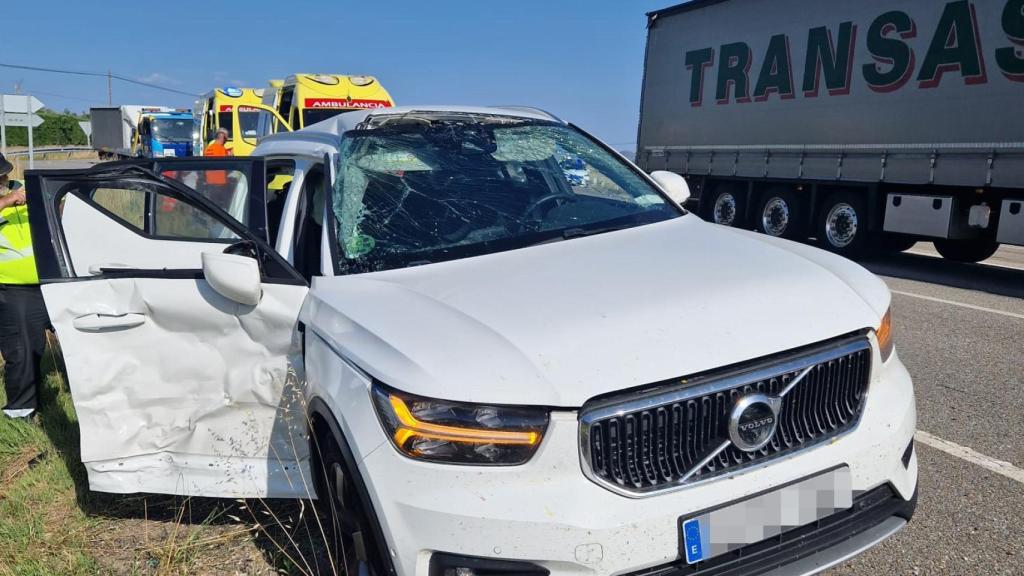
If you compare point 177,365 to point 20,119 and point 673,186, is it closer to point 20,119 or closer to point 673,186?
point 673,186

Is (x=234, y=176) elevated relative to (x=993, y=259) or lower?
elevated

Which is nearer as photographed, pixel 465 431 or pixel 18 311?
pixel 465 431

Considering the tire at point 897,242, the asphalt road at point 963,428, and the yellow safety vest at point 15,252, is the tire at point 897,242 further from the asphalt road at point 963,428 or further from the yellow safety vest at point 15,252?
the yellow safety vest at point 15,252

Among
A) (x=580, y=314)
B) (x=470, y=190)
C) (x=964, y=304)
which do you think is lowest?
(x=964, y=304)

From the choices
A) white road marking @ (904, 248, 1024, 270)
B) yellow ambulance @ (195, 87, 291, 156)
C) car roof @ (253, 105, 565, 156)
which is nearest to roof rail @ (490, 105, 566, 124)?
car roof @ (253, 105, 565, 156)

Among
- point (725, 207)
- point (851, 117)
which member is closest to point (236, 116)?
point (725, 207)

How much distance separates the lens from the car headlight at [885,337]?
2368 mm

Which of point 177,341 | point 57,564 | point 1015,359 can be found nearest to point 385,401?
point 177,341

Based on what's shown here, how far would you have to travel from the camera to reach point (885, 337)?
2.42 m

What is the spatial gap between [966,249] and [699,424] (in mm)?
11126

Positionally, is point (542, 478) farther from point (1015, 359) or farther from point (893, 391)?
point (1015, 359)

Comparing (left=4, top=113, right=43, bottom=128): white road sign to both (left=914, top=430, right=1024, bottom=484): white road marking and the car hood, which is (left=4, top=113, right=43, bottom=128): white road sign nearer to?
the car hood

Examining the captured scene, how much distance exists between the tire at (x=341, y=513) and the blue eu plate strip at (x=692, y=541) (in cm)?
84

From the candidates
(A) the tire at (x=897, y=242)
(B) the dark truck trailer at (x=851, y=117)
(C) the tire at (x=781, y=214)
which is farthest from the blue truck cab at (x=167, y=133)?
(A) the tire at (x=897, y=242)
